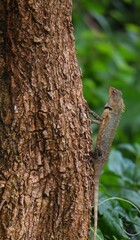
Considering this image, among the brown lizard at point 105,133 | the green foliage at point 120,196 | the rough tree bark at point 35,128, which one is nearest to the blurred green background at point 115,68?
the green foliage at point 120,196

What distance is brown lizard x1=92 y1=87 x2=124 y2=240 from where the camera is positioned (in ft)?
10.7

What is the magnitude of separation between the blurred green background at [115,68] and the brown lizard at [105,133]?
0.54 metres

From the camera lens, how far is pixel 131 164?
4445mm

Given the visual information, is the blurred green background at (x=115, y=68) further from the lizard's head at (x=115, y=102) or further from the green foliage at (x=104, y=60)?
the lizard's head at (x=115, y=102)

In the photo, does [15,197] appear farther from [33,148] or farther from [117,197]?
[117,197]

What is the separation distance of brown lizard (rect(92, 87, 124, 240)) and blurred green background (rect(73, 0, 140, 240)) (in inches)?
21.3

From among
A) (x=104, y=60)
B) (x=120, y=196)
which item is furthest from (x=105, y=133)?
(x=104, y=60)

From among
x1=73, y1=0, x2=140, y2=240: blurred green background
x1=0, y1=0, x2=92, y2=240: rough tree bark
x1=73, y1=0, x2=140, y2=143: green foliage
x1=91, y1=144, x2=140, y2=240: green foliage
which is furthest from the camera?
x1=73, y1=0, x2=140, y2=143: green foliage

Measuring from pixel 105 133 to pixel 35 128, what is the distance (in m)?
0.58

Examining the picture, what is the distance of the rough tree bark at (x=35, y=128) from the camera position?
10.0 feet

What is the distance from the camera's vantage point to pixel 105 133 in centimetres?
353

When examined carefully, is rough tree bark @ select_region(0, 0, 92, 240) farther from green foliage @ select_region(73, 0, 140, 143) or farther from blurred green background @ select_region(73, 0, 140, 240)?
green foliage @ select_region(73, 0, 140, 143)

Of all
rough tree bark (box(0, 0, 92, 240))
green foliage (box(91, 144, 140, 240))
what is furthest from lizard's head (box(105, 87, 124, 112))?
rough tree bark (box(0, 0, 92, 240))

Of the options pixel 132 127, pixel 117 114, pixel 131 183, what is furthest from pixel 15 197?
pixel 132 127
